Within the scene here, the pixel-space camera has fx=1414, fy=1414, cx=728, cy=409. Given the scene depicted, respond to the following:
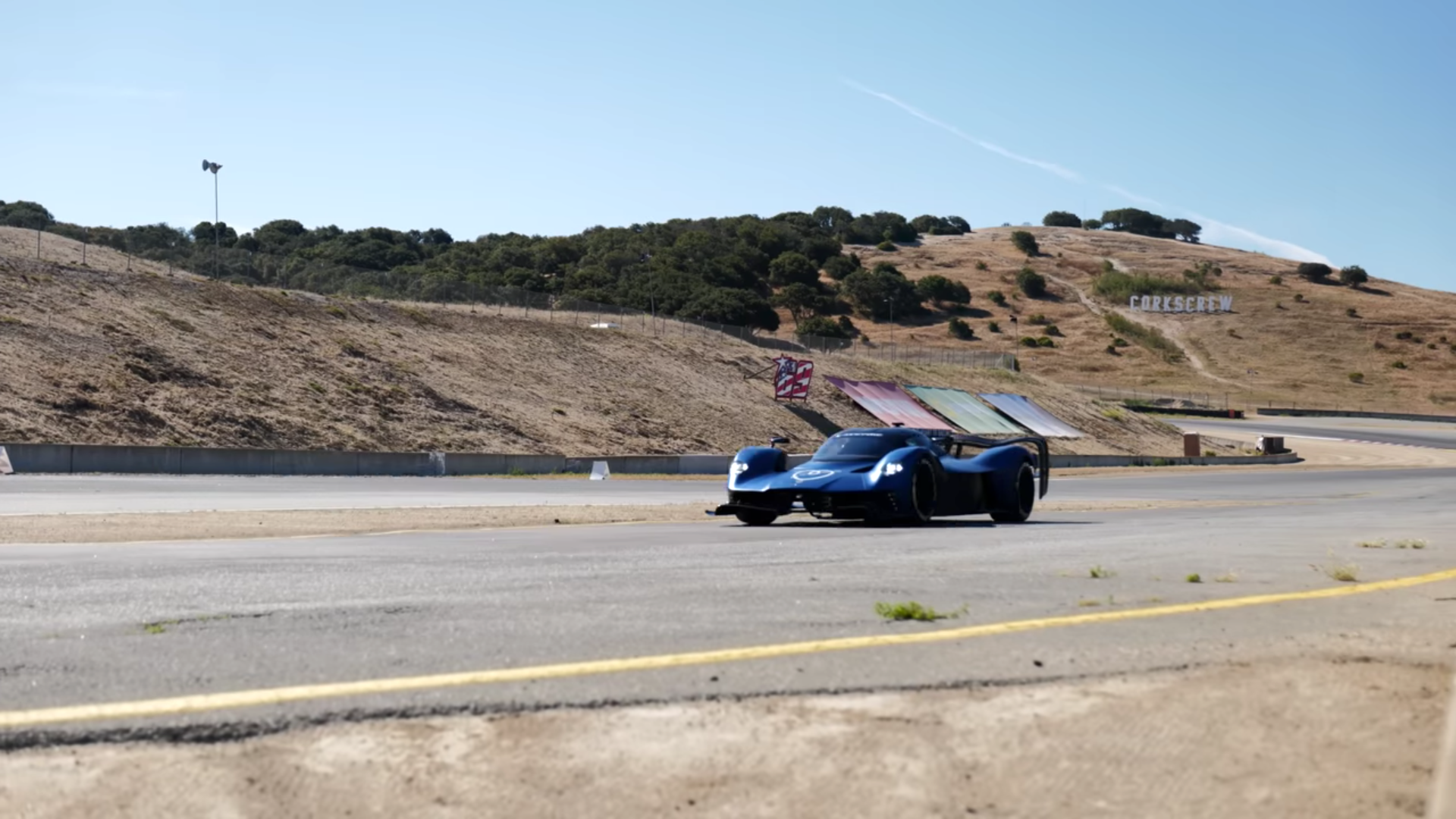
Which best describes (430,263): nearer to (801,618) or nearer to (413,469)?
(413,469)

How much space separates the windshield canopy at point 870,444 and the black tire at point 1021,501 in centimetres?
148

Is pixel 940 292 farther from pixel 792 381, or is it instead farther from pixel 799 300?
pixel 792 381

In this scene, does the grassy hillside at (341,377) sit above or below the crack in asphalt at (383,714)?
above

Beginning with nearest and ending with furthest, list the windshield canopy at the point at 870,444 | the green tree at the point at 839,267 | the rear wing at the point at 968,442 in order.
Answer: the windshield canopy at the point at 870,444
the rear wing at the point at 968,442
the green tree at the point at 839,267

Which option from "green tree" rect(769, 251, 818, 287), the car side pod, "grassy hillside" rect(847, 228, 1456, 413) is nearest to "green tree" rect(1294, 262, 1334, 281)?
"grassy hillside" rect(847, 228, 1456, 413)

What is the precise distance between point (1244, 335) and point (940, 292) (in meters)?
28.1

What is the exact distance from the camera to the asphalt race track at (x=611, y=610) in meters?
5.31

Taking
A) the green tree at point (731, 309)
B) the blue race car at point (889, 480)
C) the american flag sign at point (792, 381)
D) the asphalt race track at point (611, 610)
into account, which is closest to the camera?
the asphalt race track at point (611, 610)

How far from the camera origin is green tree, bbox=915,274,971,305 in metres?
135

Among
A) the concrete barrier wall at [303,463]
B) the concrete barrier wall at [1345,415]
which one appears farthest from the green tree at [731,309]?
the concrete barrier wall at [303,463]

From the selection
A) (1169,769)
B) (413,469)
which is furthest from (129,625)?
(413,469)

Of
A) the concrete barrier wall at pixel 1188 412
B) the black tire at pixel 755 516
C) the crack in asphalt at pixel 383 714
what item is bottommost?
the black tire at pixel 755 516

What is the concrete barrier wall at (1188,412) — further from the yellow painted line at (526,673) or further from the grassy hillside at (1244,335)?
the yellow painted line at (526,673)

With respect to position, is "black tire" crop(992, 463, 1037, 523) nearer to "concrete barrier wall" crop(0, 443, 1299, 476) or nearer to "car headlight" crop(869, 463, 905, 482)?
"car headlight" crop(869, 463, 905, 482)
